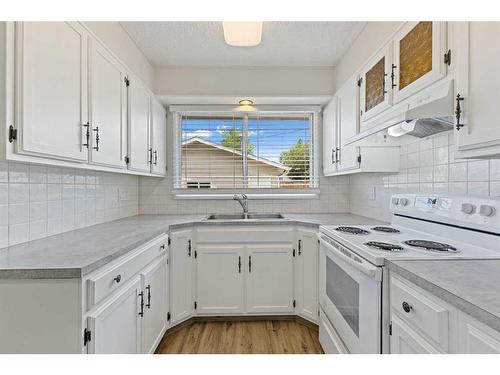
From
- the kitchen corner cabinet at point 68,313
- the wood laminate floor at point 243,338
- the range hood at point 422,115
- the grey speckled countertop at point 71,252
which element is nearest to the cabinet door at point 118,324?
the kitchen corner cabinet at point 68,313

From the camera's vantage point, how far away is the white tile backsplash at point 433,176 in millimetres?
1403

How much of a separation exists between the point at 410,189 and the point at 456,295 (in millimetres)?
1359

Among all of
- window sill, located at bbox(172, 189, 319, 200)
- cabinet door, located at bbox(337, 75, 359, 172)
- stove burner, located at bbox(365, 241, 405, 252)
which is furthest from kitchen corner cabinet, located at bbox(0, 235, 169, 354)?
cabinet door, located at bbox(337, 75, 359, 172)

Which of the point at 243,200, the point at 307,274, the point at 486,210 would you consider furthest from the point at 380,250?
the point at 243,200

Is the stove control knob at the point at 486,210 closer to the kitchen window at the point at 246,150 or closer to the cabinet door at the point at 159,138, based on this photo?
the kitchen window at the point at 246,150

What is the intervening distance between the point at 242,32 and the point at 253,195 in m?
1.83

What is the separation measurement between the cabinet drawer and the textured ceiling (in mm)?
1596

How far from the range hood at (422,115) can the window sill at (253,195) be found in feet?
4.34

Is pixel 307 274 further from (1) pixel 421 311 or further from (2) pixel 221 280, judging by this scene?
(1) pixel 421 311

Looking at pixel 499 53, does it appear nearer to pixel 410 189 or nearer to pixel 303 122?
pixel 410 189

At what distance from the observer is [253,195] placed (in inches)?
122

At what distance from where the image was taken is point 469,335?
2.53ft

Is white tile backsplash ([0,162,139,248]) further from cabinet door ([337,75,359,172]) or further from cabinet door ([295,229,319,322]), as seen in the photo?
cabinet door ([337,75,359,172])
